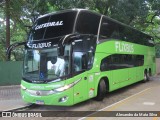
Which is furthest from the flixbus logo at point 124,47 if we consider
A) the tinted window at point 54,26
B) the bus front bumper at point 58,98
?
the bus front bumper at point 58,98

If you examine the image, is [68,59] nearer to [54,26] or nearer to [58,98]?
[58,98]

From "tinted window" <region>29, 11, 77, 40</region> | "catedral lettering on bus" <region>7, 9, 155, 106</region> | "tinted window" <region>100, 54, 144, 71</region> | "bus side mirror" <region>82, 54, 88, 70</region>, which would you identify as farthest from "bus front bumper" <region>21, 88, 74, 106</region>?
"tinted window" <region>100, 54, 144, 71</region>

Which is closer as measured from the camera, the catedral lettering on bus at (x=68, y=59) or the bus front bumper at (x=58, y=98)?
the bus front bumper at (x=58, y=98)

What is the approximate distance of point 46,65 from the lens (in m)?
9.44

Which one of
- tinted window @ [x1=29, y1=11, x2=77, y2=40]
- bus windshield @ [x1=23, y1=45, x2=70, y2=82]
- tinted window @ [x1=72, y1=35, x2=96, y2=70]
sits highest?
tinted window @ [x1=29, y1=11, x2=77, y2=40]

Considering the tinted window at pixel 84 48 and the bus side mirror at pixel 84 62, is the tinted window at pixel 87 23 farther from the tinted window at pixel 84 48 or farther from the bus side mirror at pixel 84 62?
the bus side mirror at pixel 84 62

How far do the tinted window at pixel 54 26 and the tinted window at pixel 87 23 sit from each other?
1.20 ft

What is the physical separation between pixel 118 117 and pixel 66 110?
2292mm

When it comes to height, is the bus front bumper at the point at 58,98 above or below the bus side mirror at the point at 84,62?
below

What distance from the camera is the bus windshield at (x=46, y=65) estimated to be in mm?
9219

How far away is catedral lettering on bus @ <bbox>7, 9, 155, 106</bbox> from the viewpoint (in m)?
9.18

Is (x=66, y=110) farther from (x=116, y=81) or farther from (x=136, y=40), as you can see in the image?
(x=136, y=40)

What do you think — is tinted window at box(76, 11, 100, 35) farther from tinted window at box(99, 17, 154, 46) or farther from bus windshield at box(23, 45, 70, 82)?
bus windshield at box(23, 45, 70, 82)

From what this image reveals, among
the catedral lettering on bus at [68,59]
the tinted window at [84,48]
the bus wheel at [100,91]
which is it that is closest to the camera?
the catedral lettering on bus at [68,59]
